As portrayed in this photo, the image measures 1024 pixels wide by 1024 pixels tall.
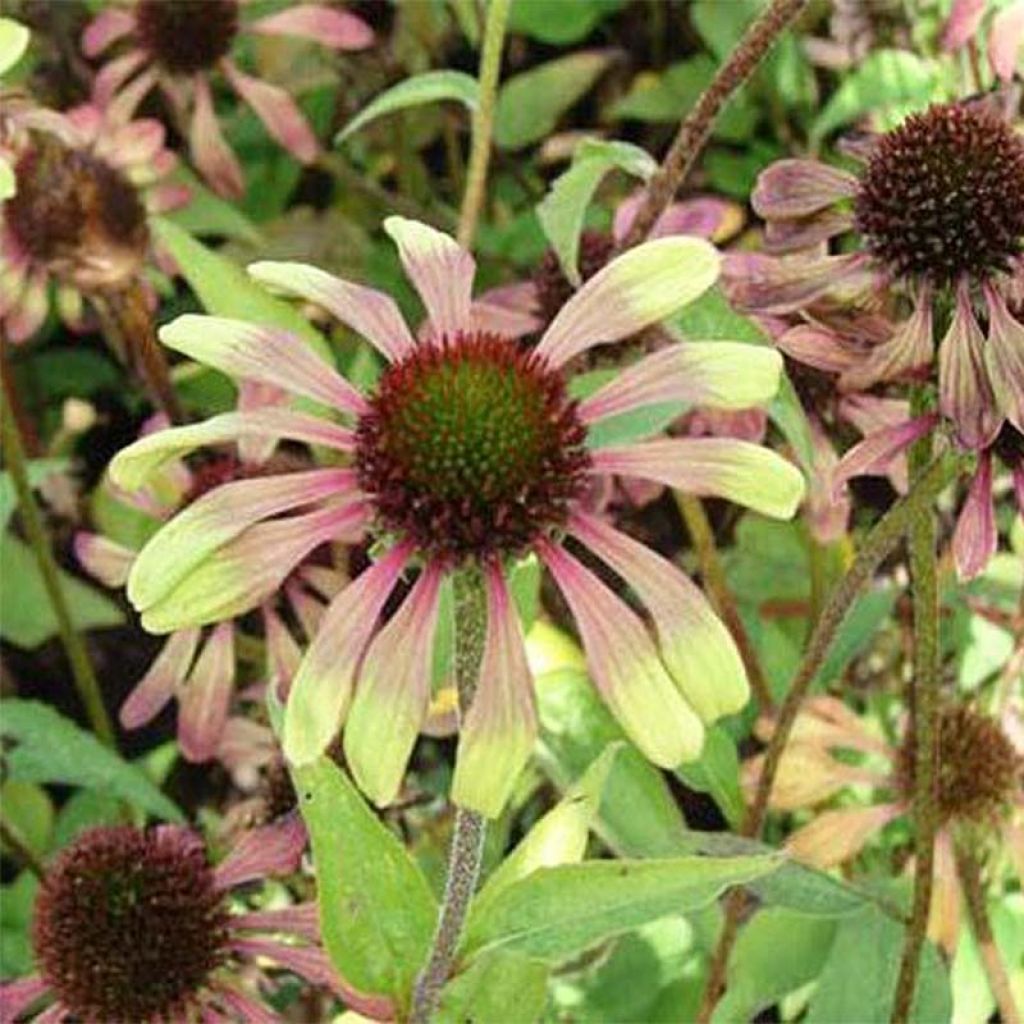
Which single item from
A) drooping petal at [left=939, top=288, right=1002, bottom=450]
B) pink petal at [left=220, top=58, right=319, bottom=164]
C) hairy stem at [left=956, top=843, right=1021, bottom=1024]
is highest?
drooping petal at [left=939, top=288, right=1002, bottom=450]

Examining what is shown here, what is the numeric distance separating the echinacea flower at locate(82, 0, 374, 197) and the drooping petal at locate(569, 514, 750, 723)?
971 mm

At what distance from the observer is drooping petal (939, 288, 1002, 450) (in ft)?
3.06

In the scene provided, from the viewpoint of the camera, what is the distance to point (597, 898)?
2.72 ft

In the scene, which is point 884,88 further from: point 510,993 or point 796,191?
point 510,993

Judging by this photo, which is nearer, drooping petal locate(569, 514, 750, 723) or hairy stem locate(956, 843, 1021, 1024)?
drooping petal locate(569, 514, 750, 723)

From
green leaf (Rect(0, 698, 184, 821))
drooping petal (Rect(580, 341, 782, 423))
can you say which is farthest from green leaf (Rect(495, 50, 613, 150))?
drooping petal (Rect(580, 341, 782, 423))

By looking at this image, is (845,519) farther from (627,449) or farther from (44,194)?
(44,194)

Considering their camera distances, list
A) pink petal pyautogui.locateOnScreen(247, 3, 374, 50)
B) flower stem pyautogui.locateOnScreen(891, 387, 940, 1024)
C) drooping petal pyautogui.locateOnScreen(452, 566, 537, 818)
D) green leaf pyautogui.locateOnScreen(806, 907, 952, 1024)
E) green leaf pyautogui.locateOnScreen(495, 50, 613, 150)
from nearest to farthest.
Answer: drooping petal pyautogui.locateOnScreen(452, 566, 537, 818) < flower stem pyautogui.locateOnScreen(891, 387, 940, 1024) < green leaf pyautogui.locateOnScreen(806, 907, 952, 1024) < pink petal pyautogui.locateOnScreen(247, 3, 374, 50) < green leaf pyautogui.locateOnScreen(495, 50, 613, 150)

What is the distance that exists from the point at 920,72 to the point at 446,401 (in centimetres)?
89

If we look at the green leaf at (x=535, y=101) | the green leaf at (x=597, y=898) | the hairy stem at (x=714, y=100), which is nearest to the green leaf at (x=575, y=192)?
the hairy stem at (x=714, y=100)

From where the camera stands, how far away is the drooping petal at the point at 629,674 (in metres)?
0.80

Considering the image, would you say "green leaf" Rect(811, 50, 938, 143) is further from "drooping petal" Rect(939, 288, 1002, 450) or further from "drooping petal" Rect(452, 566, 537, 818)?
"drooping petal" Rect(452, 566, 537, 818)

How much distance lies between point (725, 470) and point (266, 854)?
1.51 feet

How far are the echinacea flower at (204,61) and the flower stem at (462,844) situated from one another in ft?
3.12
